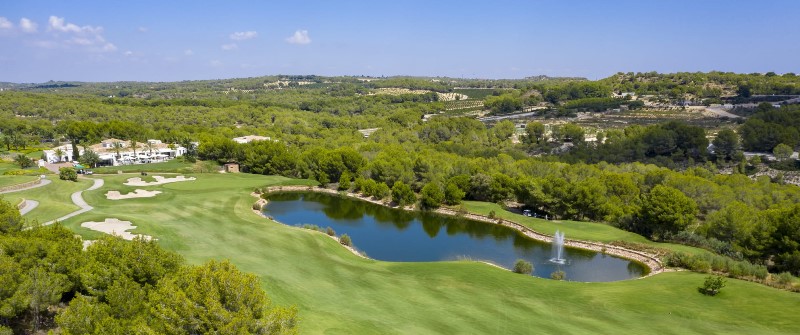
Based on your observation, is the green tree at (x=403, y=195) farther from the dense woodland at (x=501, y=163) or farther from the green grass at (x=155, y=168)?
the green grass at (x=155, y=168)

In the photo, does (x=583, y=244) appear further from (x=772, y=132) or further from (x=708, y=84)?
(x=708, y=84)

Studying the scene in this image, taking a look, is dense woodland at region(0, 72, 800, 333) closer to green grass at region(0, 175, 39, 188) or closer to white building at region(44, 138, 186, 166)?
white building at region(44, 138, 186, 166)

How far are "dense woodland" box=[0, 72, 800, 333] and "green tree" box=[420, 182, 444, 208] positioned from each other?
224mm

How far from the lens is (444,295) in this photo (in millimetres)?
27547

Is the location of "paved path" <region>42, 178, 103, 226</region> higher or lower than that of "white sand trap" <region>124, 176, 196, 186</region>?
higher

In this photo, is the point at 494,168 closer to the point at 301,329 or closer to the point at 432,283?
the point at 432,283

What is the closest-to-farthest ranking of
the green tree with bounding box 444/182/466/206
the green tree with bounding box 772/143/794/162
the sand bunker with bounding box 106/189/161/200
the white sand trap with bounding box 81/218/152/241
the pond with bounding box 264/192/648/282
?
the white sand trap with bounding box 81/218/152/241 < the pond with bounding box 264/192/648/282 < the sand bunker with bounding box 106/189/161/200 < the green tree with bounding box 444/182/466/206 < the green tree with bounding box 772/143/794/162

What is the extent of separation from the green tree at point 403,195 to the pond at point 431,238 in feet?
5.03

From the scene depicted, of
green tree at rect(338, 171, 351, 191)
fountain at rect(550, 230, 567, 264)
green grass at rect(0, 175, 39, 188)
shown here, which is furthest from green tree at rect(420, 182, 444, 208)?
green grass at rect(0, 175, 39, 188)

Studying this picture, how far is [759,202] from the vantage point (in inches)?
1812

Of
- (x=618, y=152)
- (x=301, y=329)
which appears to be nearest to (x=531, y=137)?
(x=618, y=152)

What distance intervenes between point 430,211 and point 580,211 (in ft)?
58.5

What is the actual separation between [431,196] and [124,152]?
60.8 metres

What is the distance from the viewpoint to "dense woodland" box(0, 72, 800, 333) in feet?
65.9
